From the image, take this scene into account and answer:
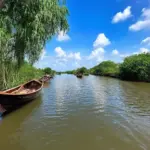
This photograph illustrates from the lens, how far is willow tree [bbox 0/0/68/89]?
18.6 feet

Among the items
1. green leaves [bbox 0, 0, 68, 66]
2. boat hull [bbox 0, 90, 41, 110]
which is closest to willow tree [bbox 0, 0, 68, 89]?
green leaves [bbox 0, 0, 68, 66]

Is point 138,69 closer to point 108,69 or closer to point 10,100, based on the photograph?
point 10,100

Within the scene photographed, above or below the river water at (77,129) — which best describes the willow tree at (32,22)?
above

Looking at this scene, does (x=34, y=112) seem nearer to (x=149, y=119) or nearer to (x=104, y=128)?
(x=104, y=128)

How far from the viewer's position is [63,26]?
8.02m

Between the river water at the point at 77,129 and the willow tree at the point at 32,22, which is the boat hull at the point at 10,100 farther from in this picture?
the willow tree at the point at 32,22

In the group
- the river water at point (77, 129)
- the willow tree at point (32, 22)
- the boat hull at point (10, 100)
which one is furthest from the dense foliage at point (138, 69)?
the willow tree at point (32, 22)

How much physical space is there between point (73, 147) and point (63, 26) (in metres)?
4.96

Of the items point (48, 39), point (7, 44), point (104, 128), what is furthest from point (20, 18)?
point (104, 128)

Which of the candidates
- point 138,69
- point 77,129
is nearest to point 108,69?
point 138,69

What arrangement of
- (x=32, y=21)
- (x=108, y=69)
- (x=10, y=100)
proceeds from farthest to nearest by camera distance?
(x=108, y=69), (x=10, y=100), (x=32, y=21)

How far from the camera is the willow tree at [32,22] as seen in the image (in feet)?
18.6

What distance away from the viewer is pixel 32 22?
649 cm

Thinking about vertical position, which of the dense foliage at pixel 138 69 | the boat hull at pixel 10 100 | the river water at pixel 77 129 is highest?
the dense foliage at pixel 138 69
